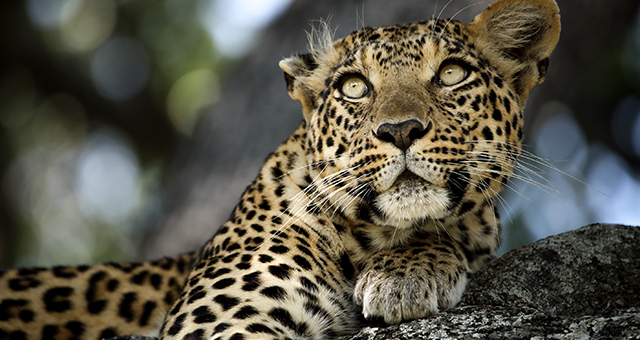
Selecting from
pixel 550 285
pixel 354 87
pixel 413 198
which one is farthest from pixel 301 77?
pixel 550 285

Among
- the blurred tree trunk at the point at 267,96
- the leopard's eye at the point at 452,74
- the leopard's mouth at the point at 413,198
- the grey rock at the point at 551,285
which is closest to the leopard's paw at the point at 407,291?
the grey rock at the point at 551,285

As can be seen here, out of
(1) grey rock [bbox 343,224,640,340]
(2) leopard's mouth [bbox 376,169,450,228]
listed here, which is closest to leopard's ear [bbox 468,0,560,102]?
(1) grey rock [bbox 343,224,640,340]

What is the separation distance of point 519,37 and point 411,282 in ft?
8.84

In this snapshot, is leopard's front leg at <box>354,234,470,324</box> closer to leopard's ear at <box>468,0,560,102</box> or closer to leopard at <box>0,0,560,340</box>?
leopard at <box>0,0,560,340</box>

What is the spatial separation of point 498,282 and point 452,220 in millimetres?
686

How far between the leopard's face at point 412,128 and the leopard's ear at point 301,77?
0.44 feet

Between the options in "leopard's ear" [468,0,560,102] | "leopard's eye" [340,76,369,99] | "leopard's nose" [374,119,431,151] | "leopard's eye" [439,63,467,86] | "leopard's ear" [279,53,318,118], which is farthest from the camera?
"leopard's ear" [279,53,318,118]

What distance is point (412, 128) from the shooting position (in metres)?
4.21

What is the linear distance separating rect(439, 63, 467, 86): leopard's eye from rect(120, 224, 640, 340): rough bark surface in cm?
144

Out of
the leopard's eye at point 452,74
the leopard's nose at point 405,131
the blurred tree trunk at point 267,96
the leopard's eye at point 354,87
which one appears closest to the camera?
the leopard's nose at point 405,131

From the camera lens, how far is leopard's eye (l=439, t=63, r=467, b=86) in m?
4.90

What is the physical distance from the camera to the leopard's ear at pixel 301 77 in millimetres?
5578

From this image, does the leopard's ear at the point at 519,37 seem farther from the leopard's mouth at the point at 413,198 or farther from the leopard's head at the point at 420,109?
the leopard's mouth at the point at 413,198

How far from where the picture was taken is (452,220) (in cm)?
480
